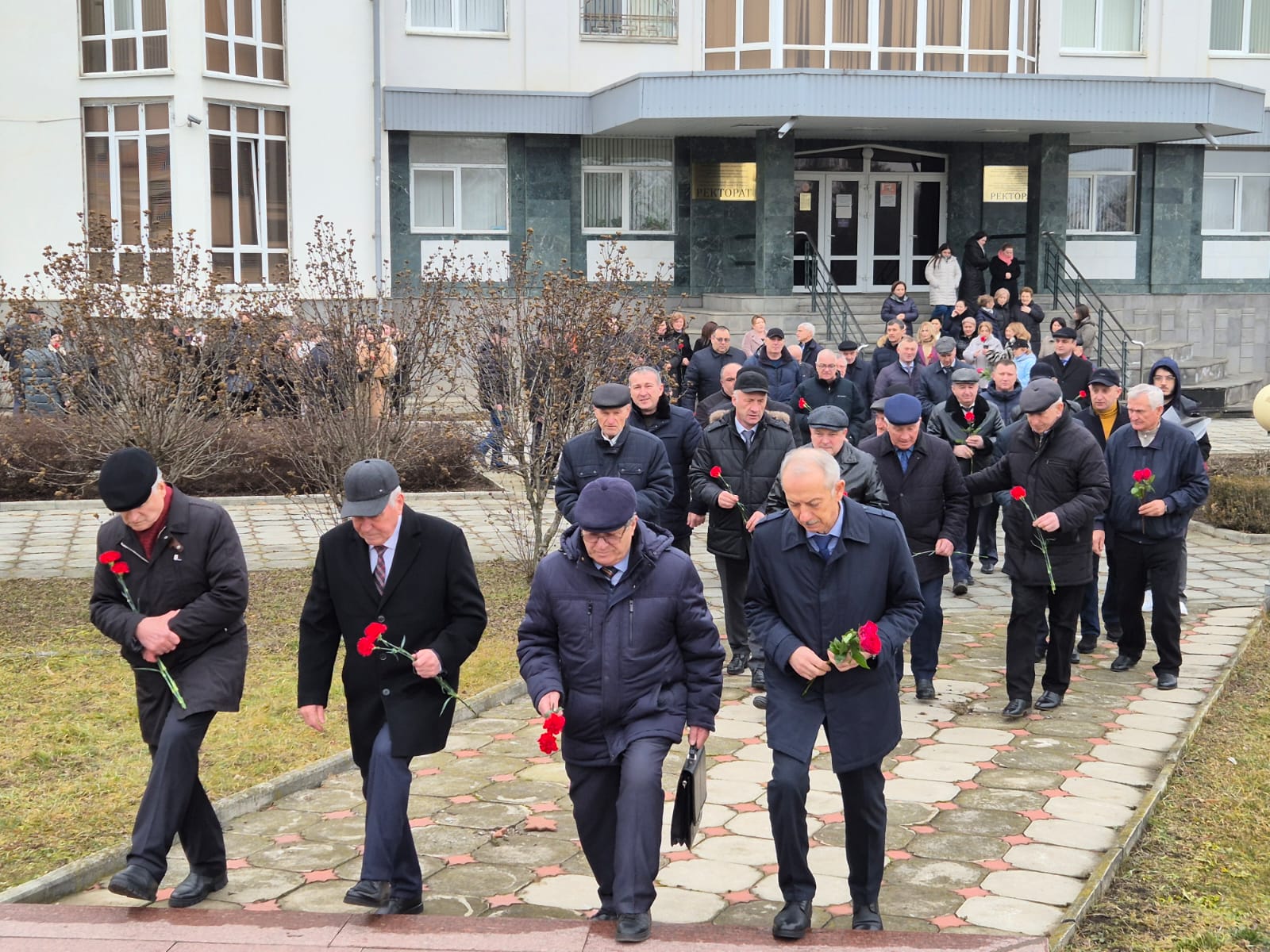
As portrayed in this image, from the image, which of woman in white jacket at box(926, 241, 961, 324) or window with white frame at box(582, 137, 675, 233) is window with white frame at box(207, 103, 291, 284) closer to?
window with white frame at box(582, 137, 675, 233)

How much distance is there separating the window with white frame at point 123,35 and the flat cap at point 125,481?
20.7 m

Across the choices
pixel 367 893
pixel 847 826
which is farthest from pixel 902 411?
pixel 367 893

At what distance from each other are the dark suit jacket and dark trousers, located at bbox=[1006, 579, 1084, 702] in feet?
13.4

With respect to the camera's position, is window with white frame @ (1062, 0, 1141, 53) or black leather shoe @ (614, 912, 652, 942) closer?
black leather shoe @ (614, 912, 652, 942)

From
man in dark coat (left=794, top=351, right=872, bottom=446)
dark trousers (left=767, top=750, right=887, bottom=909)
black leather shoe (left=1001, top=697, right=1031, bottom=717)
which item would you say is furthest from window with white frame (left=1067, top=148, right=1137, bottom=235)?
dark trousers (left=767, top=750, right=887, bottom=909)

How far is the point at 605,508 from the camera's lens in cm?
531

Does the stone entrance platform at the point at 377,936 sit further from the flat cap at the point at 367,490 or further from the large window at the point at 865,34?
the large window at the point at 865,34

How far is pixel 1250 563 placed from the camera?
13.7 meters

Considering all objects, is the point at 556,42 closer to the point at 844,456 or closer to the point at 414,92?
the point at 414,92

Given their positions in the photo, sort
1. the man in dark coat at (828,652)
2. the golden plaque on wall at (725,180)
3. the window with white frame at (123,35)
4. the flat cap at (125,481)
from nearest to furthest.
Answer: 1. the man in dark coat at (828,652)
2. the flat cap at (125,481)
3. the window with white frame at (123,35)
4. the golden plaque on wall at (725,180)

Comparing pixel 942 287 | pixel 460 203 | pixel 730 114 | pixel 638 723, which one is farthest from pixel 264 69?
pixel 638 723

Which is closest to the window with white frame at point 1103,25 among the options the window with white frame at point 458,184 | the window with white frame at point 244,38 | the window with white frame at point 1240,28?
the window with white frame at point 1240,28

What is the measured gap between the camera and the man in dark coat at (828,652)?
5488 mm

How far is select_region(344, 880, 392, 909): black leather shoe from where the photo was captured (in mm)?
5562
